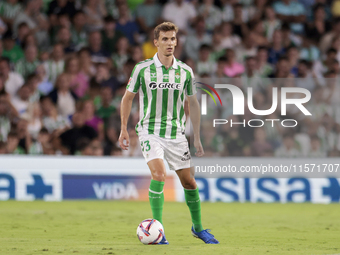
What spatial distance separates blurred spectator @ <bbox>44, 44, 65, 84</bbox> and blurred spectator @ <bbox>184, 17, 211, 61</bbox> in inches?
112

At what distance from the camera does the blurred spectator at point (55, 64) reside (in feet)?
36.9

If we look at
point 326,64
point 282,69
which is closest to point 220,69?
point 282,69

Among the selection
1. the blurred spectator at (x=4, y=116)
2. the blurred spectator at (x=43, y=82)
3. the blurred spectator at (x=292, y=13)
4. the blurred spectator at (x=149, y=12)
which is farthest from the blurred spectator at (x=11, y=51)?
the blurred spectator at (x=292, y=13)

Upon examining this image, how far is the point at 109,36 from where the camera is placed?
39.6 ft

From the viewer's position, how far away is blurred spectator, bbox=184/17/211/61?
12445mm

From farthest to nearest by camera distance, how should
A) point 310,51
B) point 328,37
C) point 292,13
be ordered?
1. point 292,13
2. point 328,37
3. point 310,51

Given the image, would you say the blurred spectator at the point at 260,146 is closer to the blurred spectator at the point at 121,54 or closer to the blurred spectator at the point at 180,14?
the blurred spectator at the point at 121,54

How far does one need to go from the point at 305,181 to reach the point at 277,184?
1.64 feet

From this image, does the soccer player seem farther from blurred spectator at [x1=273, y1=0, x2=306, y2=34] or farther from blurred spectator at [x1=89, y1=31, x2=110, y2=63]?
blurred spectator at [x1=273, y1=0, x2=306, y2=34]

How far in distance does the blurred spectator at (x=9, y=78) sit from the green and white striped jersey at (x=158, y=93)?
570 centimetres

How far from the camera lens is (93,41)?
38.8 ft

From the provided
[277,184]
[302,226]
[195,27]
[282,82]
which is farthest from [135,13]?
[302,226]

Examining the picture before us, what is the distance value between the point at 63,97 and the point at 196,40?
3543mm

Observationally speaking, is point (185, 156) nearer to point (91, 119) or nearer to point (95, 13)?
point (91, 119)
